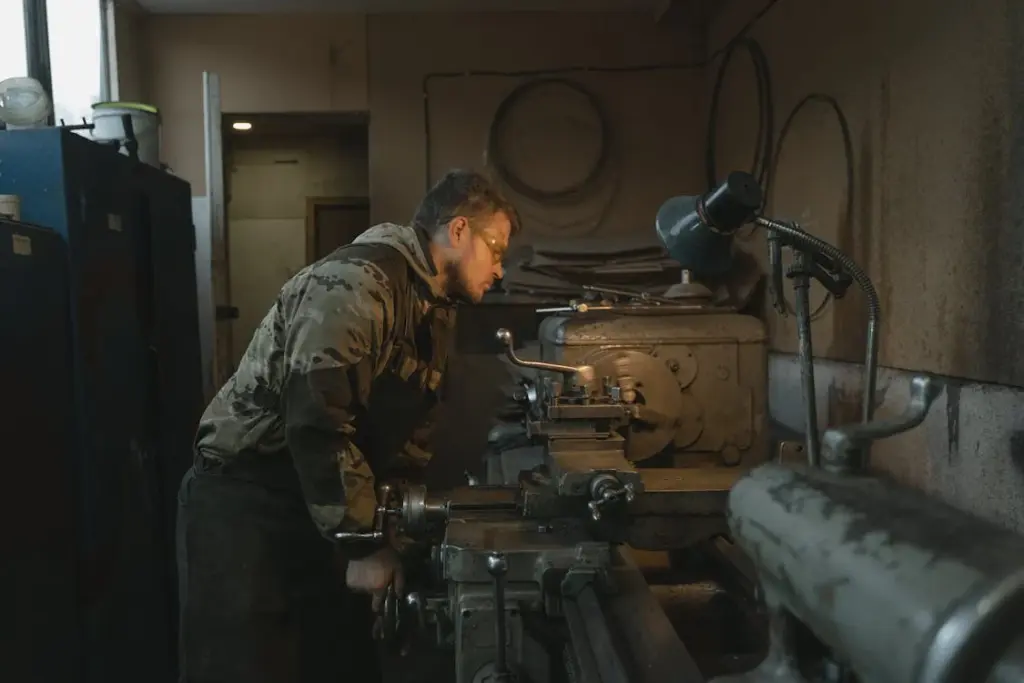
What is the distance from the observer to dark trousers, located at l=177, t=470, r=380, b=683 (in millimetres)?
1632

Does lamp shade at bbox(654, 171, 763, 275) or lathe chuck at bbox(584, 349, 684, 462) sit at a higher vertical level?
lamp shade at bbox(654, 171, 763, 275)

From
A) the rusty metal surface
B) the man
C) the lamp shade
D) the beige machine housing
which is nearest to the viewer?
the rusty metal surface

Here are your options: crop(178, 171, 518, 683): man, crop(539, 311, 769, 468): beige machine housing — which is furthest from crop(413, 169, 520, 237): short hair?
crop(539, 311, 769, 468): beige machine housing

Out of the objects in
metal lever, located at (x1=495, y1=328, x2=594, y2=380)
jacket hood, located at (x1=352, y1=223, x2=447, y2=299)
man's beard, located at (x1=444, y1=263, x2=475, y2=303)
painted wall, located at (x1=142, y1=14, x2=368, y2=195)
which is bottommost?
metal lever, located at (x1=495, y1=328, x2=594, y2=380)

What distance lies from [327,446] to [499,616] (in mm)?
524

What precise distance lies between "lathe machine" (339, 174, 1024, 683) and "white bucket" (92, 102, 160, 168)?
1.62m

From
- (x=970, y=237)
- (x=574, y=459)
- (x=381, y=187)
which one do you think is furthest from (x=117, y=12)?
(x=970, y=237)

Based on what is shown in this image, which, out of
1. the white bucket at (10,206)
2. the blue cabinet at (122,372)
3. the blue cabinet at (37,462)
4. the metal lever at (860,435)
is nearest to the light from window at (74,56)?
the blue cabinet at (122,372)

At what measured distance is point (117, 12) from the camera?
3055 millimetres

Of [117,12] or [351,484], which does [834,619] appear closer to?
[351,484]

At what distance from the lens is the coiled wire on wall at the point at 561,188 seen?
325cm

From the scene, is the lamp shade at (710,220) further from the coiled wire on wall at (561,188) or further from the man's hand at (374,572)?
the coiled wire on wall at (561,188)

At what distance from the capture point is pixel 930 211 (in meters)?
1.57

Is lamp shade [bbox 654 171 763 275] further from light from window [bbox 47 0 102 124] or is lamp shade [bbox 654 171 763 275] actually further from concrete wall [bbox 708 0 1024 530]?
light from window [bbox 47 0 102 124]
